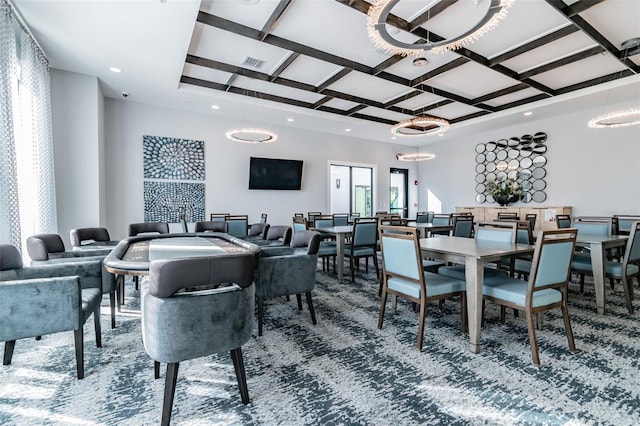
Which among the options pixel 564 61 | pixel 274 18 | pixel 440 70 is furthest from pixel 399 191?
pixel 274 18

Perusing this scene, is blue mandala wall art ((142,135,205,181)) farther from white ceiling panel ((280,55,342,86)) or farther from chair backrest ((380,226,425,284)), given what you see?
chair backrest ((380,226,425,284))

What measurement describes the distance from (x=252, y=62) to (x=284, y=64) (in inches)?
20.4

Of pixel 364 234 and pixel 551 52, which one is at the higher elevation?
pixel 551 52

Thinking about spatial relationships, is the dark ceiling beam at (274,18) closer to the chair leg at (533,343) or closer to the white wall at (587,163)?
the chair leg at (533,343)

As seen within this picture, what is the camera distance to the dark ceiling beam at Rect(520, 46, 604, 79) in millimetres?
4552

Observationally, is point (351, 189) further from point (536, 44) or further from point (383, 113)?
point (536, 44)

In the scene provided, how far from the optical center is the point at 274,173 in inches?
313

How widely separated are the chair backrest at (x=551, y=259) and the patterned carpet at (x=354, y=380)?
1.86 feet

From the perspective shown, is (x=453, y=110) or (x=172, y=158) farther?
(x=453, y=110)

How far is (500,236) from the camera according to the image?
3.32 meters

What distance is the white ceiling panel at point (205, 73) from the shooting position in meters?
5.18

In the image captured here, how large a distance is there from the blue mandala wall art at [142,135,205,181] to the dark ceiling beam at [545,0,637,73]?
21.5 feet

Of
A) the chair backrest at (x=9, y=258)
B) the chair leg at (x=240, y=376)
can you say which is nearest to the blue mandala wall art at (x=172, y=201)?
the chair backrest at (x=9, y=258)

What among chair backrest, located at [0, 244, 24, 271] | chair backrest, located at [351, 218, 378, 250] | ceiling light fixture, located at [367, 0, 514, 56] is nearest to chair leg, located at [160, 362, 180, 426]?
chair backrest, located at [0, 244, 24, 271]
